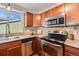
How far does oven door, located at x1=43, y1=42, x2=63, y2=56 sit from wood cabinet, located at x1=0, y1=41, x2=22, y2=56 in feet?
1.24

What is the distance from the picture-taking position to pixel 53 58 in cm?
126

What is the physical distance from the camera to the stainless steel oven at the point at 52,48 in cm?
126

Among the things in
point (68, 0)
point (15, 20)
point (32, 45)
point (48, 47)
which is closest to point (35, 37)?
point (32, 45)

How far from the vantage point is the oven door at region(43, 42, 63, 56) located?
126cm

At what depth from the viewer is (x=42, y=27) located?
141 centimetres

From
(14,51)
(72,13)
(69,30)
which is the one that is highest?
(72,13)

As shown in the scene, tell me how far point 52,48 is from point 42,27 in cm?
Result: 34

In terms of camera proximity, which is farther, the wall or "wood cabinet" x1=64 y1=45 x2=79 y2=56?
the wall

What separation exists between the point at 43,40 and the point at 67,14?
20.5 inches

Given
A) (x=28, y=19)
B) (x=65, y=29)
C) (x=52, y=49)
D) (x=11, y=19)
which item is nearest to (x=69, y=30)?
(x=65, y=29)

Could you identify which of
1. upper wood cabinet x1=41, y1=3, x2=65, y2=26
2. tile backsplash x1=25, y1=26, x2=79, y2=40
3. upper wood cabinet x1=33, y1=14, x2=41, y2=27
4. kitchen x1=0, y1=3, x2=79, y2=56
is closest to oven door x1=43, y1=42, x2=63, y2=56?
kitchen x1=0, y1=3, x2=79, y2=56

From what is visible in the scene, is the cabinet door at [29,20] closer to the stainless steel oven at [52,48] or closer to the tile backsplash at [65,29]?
the tile backsplash at [65,29]

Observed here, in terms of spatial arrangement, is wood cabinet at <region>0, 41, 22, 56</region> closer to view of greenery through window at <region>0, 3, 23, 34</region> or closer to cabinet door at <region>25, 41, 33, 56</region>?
cabinet door at <region>25, 41, 33, 56</region>

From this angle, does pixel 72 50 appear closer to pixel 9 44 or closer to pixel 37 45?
pixel 37 45
